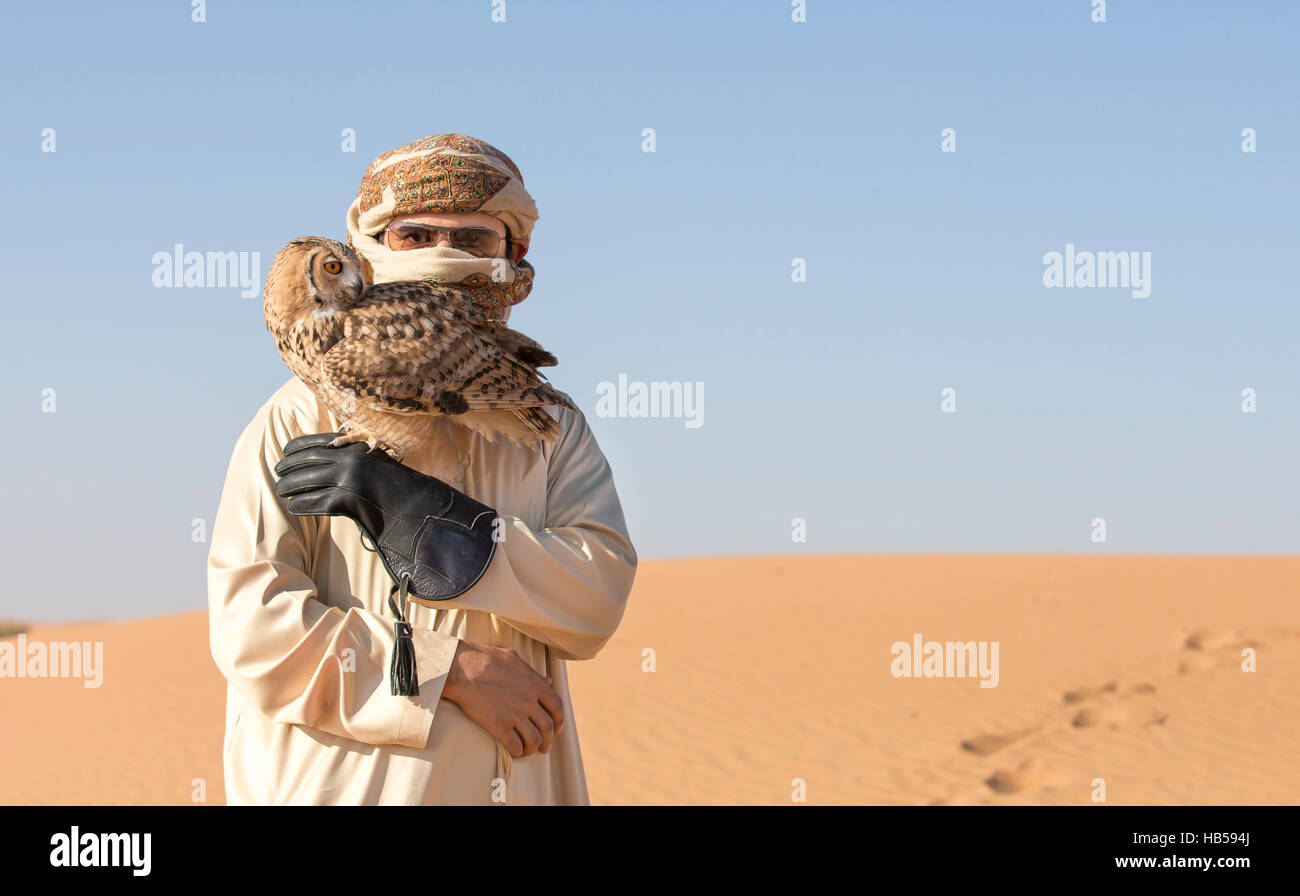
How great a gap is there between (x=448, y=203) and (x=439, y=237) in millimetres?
124

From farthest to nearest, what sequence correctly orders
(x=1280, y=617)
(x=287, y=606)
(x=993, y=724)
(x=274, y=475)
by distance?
(x=1280, y=617)
(x=993, y=724)
(x=274, y=475)
(x=287, y=606)

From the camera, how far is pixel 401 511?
3145 millimetres

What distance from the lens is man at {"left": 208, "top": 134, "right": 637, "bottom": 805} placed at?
10.1 feet

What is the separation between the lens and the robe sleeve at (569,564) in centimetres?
317

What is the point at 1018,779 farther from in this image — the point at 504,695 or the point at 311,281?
the point at 311,281

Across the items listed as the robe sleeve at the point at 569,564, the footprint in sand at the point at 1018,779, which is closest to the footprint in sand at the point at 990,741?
the footprint in sand at the point at 1018,779

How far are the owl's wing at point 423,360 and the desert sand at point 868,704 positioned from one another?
11.5 metres

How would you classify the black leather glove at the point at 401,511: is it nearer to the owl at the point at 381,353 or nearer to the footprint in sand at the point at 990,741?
the owl at the point at 381,353

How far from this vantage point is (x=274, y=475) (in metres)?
3.26

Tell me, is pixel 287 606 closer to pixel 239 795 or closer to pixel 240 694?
pixel 240 694

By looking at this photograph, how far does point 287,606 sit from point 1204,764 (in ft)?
51.2

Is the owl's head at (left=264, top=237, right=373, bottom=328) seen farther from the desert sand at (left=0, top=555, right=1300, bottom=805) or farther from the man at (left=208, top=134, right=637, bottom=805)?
the desert sand at (left=0, top=555, right=1300, bottom=805)

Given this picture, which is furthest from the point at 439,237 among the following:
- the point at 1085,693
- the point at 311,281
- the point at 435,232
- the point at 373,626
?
the point at 1085,693
